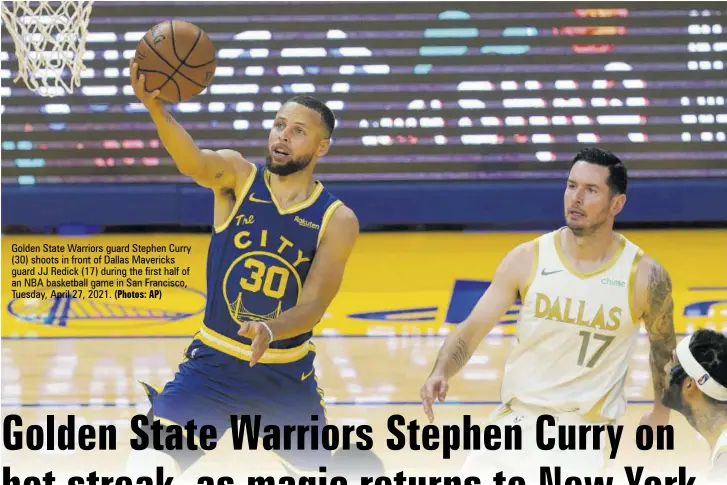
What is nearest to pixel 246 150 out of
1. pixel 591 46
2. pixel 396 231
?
pixel 396 231

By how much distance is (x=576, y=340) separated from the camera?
449 centimetres

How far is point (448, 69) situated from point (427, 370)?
5.83 metres

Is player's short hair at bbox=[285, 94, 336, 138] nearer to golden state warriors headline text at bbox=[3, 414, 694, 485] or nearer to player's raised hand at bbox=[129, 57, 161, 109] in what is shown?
player's raised hand at bbox=[129, 57, 161, 109]

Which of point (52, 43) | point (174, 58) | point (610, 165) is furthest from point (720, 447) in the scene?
point (52, 43)

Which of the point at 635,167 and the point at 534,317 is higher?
the point at 635,167

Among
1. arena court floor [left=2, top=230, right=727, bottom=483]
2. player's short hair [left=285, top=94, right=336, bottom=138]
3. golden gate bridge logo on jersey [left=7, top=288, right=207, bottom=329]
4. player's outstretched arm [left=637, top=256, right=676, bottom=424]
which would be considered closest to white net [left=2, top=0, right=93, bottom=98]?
arena court floor [left=2, top=230, right=727, bottom=483]

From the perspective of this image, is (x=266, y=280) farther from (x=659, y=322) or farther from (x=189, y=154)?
(x=659, y=322)

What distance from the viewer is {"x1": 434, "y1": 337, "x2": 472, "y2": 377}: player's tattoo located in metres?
4.29

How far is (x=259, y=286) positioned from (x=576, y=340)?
1.48 metres

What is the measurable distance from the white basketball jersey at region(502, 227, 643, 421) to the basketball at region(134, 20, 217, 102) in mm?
2125

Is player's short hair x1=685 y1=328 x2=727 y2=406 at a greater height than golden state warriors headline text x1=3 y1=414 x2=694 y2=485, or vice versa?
player's short hair x1=685 y1=328 x2=727 y2=406

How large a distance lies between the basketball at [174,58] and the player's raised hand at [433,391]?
7.09 feet

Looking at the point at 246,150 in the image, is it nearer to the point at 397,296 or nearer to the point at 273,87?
the point at 273,87

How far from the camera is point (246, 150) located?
12828 millimetres
